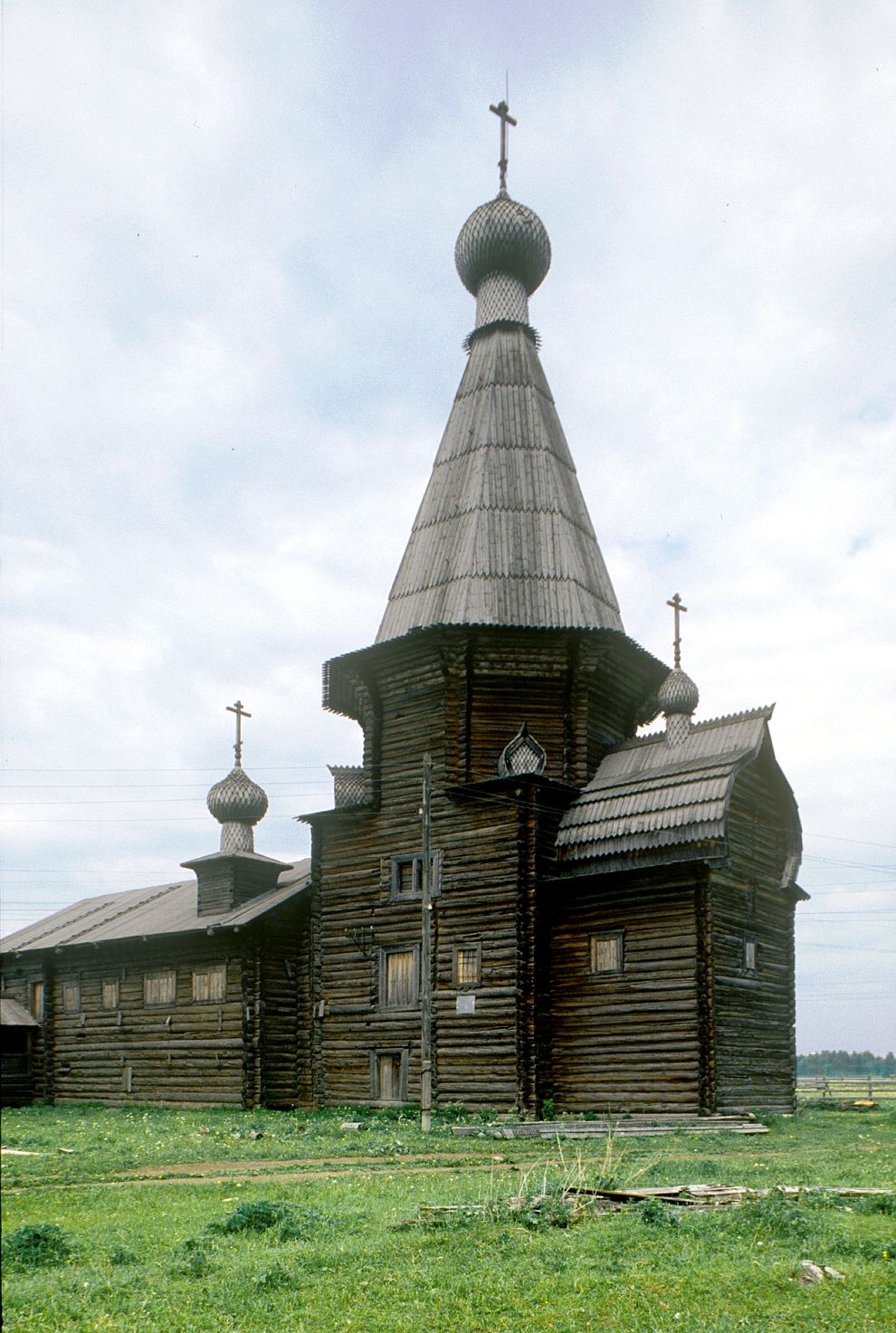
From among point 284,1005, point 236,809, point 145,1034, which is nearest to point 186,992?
point 145,1034

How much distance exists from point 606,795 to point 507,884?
2923 millimetres

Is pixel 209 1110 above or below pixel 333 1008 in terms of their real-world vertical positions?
below

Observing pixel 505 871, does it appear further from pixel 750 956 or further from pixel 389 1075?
pixel 389 1075

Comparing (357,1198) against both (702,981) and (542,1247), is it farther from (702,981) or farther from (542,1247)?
(702,981)

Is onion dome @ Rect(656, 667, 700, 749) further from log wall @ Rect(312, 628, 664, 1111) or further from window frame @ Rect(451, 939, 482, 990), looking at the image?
window frame @ Rect(451, 939, 482, 990)

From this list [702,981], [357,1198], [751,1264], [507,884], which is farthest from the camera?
[507,884]

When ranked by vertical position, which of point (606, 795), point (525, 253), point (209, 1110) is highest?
point (525, 253)

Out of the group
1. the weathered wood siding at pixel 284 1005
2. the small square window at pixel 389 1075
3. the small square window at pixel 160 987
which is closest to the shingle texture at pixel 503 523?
the weathered wood siding at pixel 284 1005

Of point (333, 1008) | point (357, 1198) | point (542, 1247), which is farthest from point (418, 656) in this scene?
point (542, 1247)

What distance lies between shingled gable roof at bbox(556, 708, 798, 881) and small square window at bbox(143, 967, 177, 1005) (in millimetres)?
13742

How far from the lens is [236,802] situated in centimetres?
3822

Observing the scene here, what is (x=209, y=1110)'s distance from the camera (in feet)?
105

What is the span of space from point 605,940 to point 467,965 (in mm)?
3175

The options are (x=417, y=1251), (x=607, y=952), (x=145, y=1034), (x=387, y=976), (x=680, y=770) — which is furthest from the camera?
(x=145, y=1034)
